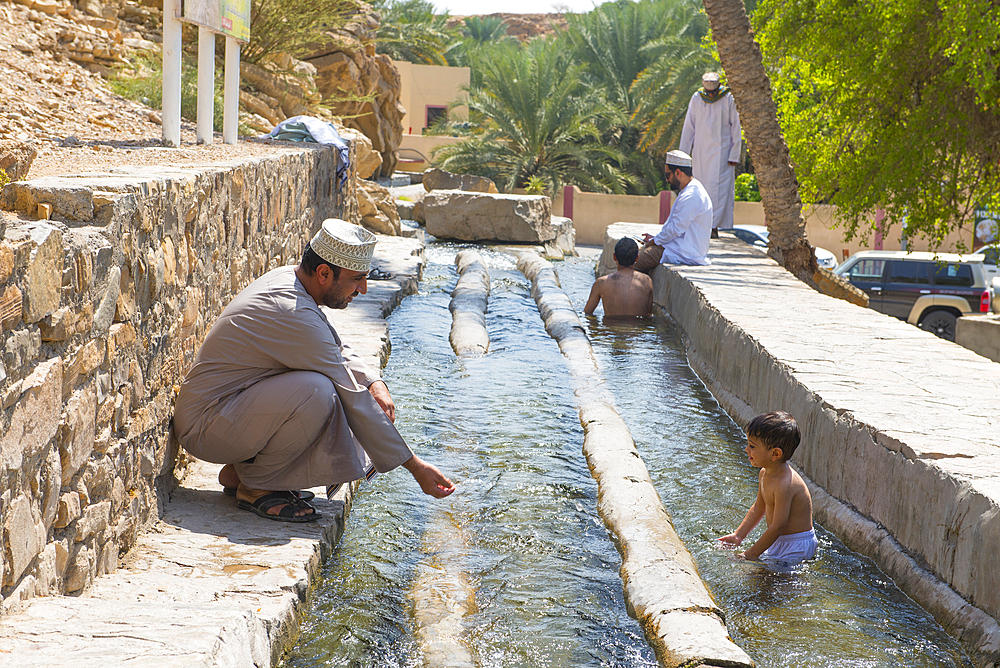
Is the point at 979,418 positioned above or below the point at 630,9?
below

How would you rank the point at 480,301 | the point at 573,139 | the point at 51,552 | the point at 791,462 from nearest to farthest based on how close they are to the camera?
the point at 51,552 → the point at 791,462 → the point at 480,301 → the point at 573,139

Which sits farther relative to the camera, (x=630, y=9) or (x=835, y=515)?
(x=630, y=9)

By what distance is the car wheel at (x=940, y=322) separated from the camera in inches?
534

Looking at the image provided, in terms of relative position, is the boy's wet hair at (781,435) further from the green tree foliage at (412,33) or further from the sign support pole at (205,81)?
the green tree foliage at (412,33)

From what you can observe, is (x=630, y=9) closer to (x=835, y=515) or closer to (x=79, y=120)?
(x=79, y=120)

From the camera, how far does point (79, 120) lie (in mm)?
6781

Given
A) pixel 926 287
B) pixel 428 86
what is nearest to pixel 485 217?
pixel 926 287

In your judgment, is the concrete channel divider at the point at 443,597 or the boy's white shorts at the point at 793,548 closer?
the concrete channel divider at the point at 443,597

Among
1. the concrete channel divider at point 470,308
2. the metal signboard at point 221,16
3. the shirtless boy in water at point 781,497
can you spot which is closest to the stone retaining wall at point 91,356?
the metal signboard at point 221,16

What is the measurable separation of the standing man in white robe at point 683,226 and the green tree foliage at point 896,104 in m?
1.49

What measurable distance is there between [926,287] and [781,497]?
1139cm

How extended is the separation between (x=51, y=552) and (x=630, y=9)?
997 inches

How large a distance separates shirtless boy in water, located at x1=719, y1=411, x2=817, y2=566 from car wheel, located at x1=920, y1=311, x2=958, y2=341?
438 inches

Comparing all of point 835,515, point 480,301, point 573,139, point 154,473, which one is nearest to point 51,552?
point 154,473
